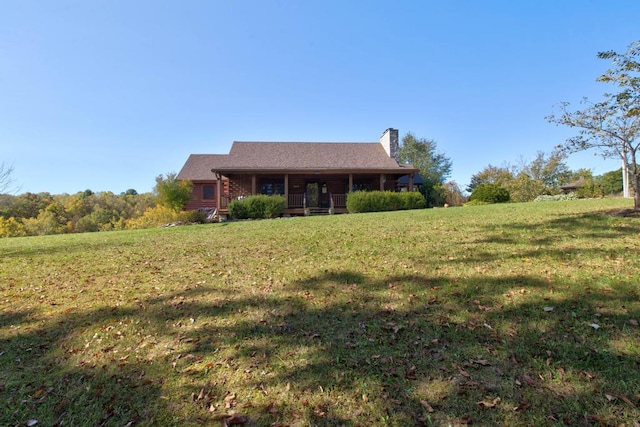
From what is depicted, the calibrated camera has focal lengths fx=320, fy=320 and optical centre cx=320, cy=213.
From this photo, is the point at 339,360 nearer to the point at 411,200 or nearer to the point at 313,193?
the point at 411,200

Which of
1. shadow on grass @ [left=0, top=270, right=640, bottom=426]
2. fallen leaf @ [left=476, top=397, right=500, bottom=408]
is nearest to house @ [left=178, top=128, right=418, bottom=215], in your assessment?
shadow on grass @ [left=0, top=270, right=640, bottom=426]

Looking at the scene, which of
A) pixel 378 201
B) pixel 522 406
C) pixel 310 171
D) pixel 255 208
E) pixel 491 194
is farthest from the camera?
pixel 491 194

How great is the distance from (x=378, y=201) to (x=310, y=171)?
4.80 meters

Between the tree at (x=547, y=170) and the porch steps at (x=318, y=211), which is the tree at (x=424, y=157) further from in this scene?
the porch steps at (x=318, y=211)

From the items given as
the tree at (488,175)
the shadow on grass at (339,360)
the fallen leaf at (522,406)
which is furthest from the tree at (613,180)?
the fallen leaf at (522,406)

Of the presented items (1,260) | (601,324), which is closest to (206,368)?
(601,324)

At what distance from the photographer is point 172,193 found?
20.2 metres

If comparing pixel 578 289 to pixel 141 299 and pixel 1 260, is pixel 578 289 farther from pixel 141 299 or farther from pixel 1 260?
pixel 1 260

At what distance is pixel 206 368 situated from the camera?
2789 mm

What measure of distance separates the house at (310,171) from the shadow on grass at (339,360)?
15326mm

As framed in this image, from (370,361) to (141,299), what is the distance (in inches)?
129

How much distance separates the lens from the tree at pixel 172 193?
66.1 ft

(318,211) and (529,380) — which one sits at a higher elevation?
(318,211)

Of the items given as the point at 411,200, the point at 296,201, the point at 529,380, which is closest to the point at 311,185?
the point at 296,201
